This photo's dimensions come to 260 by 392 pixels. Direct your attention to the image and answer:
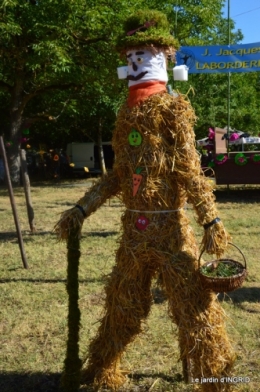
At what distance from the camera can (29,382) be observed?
3.20 m

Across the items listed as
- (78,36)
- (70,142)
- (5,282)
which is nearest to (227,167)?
(78,36)

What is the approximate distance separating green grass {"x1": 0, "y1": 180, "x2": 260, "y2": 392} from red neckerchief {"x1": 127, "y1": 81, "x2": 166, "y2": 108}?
60.5 inches

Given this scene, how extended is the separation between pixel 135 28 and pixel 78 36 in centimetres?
1113

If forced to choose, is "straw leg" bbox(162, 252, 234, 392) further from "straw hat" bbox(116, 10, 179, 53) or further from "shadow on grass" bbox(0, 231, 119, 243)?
"shadow on grass" bbox(0, 231, 119, 243)

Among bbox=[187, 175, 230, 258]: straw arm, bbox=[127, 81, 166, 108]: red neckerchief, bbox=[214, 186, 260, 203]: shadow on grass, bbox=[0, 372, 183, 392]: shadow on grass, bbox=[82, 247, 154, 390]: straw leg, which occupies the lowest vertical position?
bbox=[214, 186, 260, 203]: shadow on grass

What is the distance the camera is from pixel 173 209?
9.17 ft

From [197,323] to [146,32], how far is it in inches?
69.9

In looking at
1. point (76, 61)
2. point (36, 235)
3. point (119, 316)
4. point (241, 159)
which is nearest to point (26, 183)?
point (36, 235)

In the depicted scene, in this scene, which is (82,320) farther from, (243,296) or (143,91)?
(143,91)

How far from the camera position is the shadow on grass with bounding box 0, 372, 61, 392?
3.12 m

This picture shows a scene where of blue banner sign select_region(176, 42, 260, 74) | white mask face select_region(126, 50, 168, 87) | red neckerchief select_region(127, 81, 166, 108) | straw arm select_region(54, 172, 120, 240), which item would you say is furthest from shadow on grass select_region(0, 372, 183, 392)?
blue banner sign select_region(176, 42, 260, 74)

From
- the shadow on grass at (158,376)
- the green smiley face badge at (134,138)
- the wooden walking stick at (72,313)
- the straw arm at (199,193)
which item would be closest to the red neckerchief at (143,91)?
the green smiley face badge at (134,138)

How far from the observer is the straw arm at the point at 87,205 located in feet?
9.52

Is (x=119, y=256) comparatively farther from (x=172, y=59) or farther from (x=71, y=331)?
(x=172, y=59)
